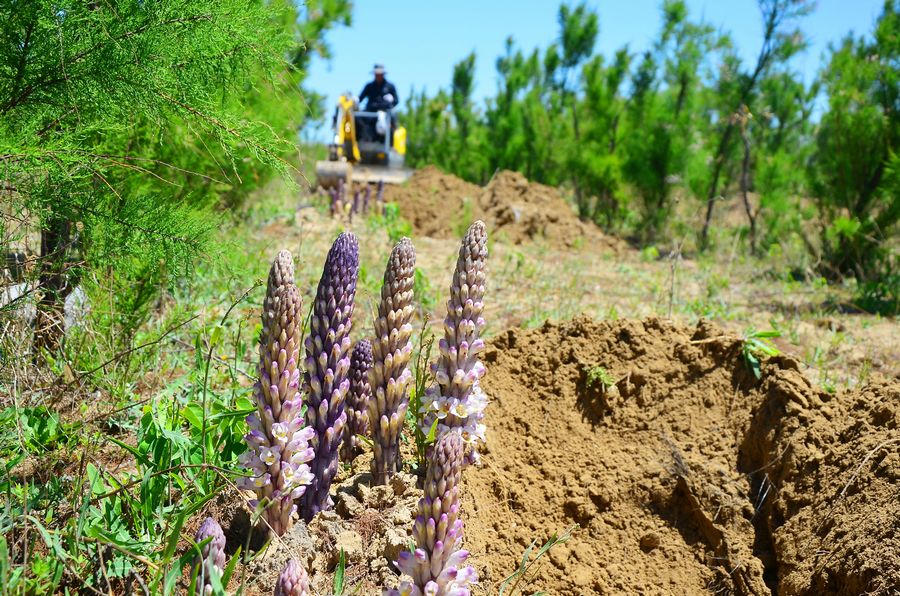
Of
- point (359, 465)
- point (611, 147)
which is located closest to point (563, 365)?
point (359, 465)

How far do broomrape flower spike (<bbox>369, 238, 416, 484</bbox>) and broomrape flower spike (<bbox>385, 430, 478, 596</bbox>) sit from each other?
0.73 m

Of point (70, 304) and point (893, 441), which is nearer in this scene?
point (893, 441)

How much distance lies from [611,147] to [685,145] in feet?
7.65

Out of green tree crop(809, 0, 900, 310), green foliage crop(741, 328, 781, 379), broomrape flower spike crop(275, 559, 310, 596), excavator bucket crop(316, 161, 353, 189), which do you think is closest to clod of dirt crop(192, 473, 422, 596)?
broomrape flower spike crop(275, 559, 310, 596)

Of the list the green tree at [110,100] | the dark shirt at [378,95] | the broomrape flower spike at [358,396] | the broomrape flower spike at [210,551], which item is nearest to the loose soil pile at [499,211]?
the dark shirt at [378,95]

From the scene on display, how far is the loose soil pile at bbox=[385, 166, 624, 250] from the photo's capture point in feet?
40.1

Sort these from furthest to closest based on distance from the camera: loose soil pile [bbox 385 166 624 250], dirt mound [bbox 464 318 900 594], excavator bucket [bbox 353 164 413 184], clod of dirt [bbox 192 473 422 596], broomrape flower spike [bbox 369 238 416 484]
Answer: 1. excavator bucket [bbox 353 164 413 184]
2. loose soil pile [bbox 385 166 624 250]
3. dirt mound [bbox 464 318 900 594]
4. broomrape flower spike [bbox 369 238 416 484]
5. clod of dirt [bbox 192 473 422 596]

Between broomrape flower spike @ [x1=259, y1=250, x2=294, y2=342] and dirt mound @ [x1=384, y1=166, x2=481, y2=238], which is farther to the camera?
dirt mound @ [x1=384, y1=166, x2=481, y2=238]

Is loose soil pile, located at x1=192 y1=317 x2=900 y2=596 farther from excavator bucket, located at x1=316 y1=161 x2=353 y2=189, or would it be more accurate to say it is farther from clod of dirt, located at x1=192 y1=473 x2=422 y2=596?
excavator bucket, located at x1=316 y1=161 x2=353 y2=189

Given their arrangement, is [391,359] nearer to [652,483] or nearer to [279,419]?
[279,419]

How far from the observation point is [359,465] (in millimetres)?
3047

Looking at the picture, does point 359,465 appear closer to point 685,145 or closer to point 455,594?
point 455,594

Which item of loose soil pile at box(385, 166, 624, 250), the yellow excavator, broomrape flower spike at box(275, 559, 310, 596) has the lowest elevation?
broomrape flower spike at box(275, 559, 310, 596)

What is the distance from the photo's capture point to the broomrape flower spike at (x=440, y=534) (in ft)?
6.10
